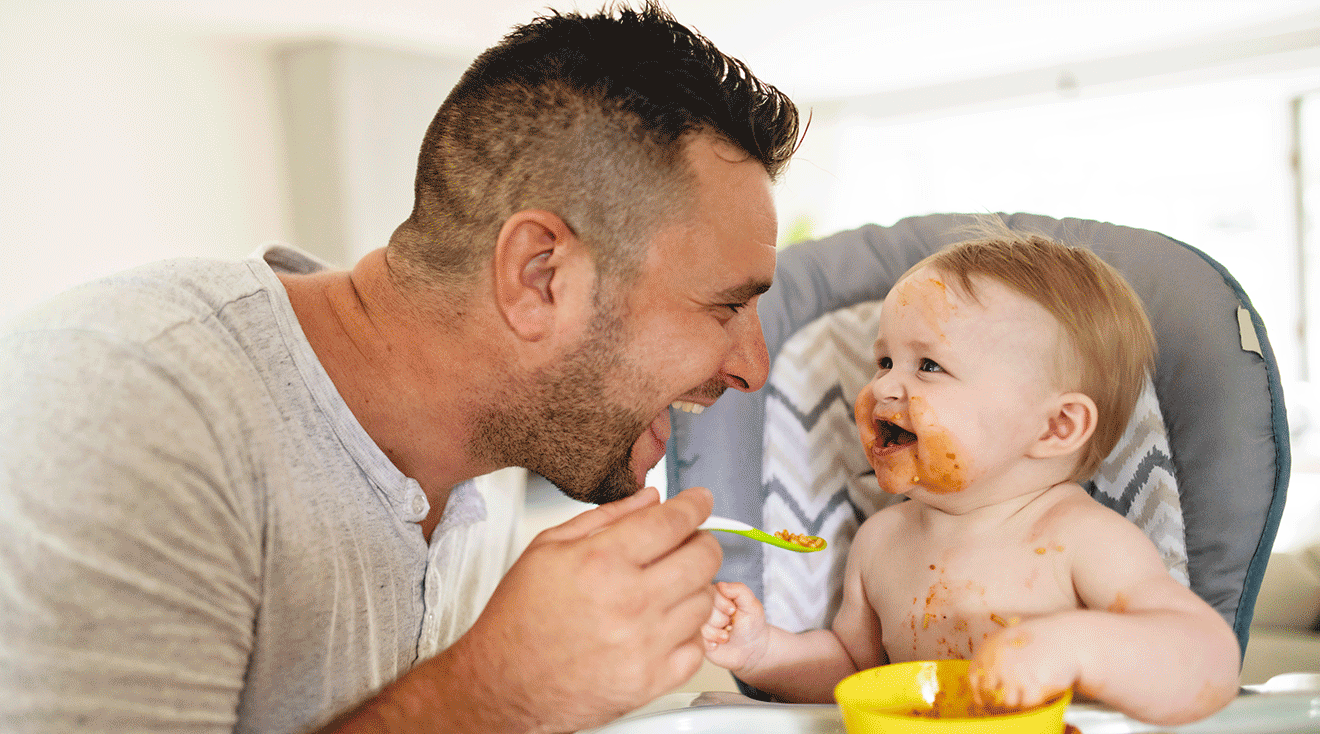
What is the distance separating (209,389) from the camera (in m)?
0.77

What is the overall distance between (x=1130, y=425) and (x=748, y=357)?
451 mm

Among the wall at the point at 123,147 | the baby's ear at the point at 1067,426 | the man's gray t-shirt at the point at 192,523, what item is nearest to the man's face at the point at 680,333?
the man's gray t-shirt at the point at 192,523

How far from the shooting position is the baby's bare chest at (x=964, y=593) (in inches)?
35.3

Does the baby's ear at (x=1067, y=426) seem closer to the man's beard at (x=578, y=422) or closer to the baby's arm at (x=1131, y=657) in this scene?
the baby's arm at (x=1131, y=657)

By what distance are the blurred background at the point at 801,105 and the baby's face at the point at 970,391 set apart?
251 centimetres

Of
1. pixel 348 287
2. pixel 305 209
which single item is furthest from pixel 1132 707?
pixel 305 209

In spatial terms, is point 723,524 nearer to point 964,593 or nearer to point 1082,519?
point 964,593

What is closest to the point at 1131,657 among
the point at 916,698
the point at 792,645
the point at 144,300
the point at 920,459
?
the point at 916,698

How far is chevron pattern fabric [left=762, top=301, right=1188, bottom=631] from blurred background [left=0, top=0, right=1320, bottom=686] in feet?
8.15

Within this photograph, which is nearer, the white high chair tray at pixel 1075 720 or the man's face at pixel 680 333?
the white high chair tray at pixel 1075 720

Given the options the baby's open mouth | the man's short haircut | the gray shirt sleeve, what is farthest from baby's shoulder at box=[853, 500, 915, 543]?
the gray shirt sleeve

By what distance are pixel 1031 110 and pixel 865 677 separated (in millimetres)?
6939

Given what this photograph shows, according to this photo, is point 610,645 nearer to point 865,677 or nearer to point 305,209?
point 865,677

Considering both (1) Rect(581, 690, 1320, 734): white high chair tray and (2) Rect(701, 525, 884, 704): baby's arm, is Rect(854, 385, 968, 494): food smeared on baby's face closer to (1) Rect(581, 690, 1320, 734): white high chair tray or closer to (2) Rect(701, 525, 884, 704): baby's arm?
(2) Rect(701, 525, 884, 704): baby's arm
